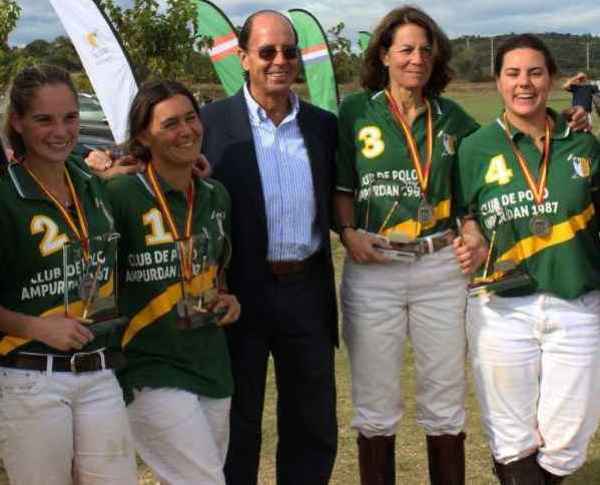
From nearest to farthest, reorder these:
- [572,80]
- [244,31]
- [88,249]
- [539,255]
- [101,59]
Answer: [88,249] < [539,255] < [244,31] < [572,80] < [101,59]

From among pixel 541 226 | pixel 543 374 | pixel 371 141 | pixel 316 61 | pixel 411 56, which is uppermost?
pixel 316 61

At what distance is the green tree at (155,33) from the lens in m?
11.6

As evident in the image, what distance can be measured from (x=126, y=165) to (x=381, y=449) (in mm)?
1699

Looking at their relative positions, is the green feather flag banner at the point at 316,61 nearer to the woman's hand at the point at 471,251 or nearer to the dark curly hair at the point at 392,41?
the dark curly hair at the point at 392,41

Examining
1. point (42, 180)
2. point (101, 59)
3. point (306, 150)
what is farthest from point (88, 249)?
point (101, 59)

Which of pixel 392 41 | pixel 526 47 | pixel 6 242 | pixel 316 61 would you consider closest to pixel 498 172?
pixel 526 47

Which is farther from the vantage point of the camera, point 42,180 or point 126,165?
point 126,165

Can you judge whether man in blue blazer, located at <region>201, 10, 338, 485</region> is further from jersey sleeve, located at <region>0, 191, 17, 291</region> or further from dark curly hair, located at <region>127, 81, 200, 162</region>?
jersey sleeve, located at <region>0, 191, 17, 291</region>

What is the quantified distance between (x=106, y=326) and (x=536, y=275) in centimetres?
168

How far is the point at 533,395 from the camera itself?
3.60 metres

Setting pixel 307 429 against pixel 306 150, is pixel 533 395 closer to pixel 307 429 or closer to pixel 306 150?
pixel 307 429

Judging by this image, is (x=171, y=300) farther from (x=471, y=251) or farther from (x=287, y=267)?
(x=471, y=251)

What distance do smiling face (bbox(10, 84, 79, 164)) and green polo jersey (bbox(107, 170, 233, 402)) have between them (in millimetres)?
341

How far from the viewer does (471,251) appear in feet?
11.8
